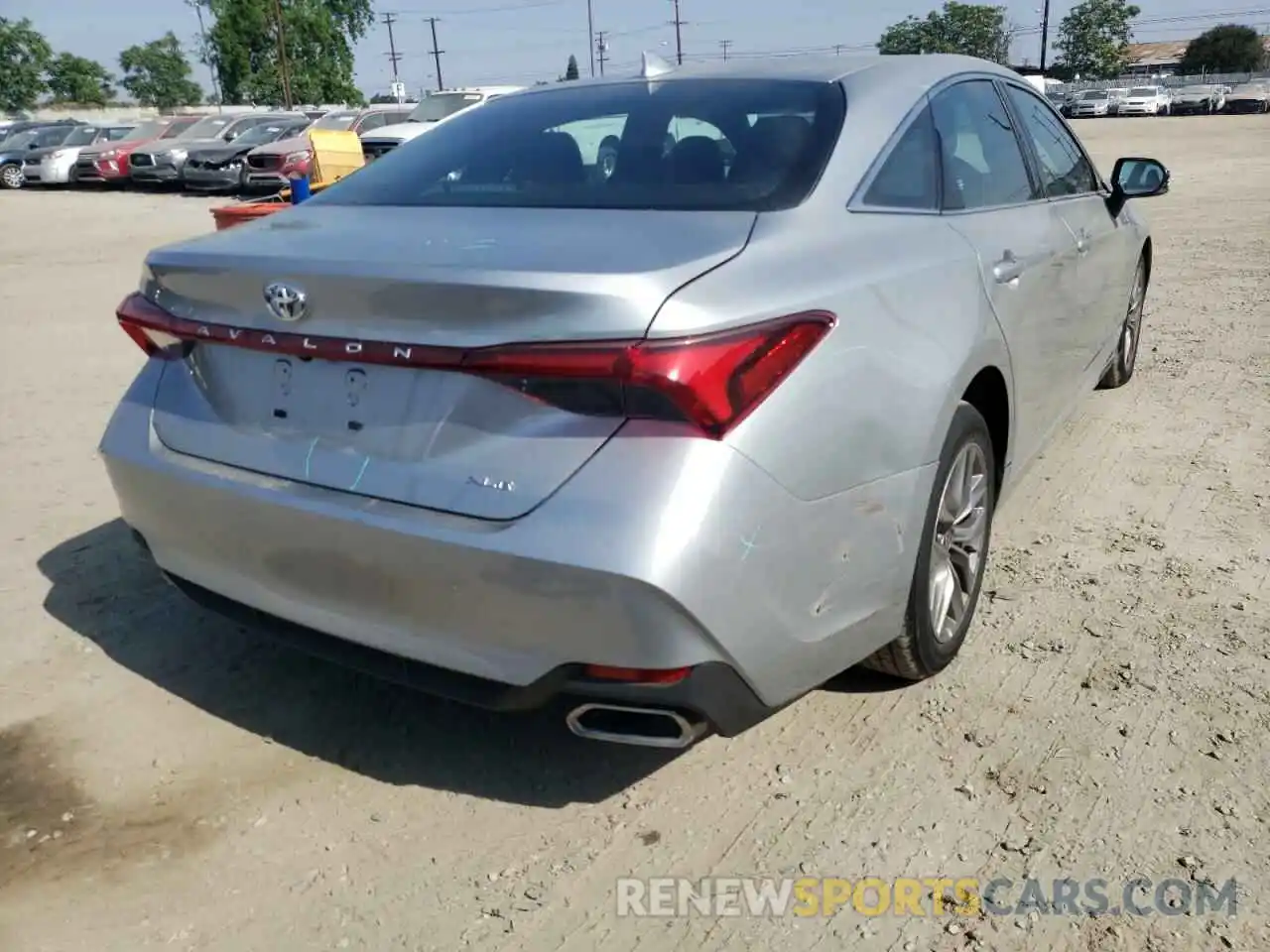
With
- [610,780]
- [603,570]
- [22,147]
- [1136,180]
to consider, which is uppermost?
[1136,180]

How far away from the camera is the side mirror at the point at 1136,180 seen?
4.72 m

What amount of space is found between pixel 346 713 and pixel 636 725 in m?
1.07

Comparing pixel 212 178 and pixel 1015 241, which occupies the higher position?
pixel 1015 241

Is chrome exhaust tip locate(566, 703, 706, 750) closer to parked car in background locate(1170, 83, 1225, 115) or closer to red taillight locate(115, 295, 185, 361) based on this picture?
red taillight locate(115, 295, 185, 361)

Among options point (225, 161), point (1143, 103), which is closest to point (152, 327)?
point (225, 161)

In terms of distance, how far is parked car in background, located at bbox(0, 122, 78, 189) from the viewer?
2855 cm

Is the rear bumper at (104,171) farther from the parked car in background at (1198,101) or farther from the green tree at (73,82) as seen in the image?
the green tree at (73,82)

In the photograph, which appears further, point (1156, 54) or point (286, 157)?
point (1156, 54)

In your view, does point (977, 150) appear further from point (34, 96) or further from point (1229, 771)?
point (34, 96)

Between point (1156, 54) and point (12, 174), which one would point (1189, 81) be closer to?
point (1156, 54)

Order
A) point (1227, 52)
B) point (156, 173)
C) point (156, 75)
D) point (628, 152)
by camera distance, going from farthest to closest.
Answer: point (156, 75)
point (1227, 52)
point (156, 173)
point (628, 152)

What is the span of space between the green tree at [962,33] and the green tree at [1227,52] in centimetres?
1397

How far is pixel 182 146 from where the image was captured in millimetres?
25250

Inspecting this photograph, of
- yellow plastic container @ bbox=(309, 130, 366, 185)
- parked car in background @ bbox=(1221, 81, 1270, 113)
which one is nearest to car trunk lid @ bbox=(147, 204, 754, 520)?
yellow plastic container @ bbox=(309, 130, 366, 185)
